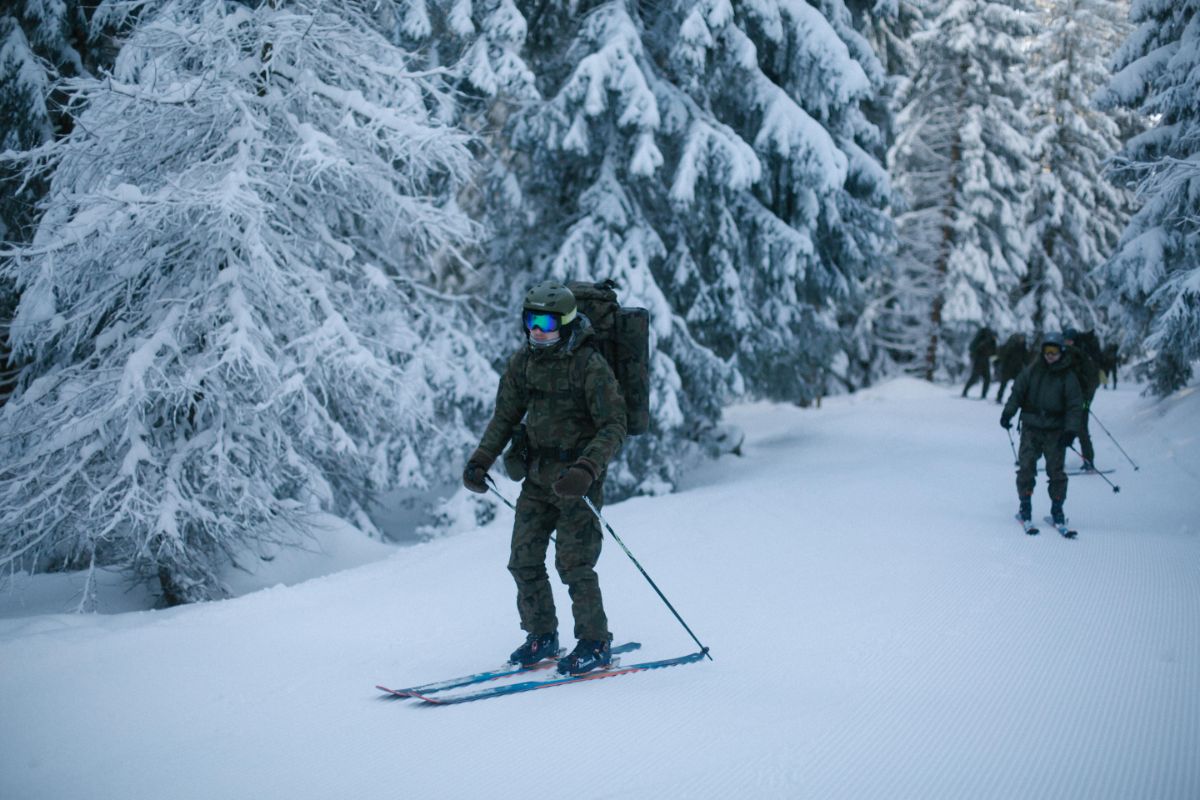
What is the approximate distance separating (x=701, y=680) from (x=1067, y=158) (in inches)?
1231

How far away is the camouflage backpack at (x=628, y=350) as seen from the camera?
4.59 metres

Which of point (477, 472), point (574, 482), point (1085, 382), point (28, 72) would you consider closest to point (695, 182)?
point (1085, 382)

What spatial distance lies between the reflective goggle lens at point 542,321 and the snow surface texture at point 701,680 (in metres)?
2.03

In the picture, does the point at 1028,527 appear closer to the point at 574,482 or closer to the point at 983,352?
the point at 574,482

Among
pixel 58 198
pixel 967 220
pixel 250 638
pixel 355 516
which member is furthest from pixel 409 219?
pixel 967 220

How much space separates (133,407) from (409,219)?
3662 millimetres

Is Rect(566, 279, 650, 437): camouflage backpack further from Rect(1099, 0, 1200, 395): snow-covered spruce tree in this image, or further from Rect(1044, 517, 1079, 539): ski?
Rect(1099, 0, 1200, 395): snow-covered spruce tree

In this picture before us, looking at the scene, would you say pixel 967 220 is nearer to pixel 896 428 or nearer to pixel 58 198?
pixel 896 428

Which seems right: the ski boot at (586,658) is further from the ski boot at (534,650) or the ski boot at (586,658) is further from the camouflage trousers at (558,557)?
the ski boot at (534,650)

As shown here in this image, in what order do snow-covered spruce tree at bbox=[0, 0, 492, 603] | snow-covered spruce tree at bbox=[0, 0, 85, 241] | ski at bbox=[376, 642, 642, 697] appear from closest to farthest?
ski at bbox=[376, 642, 642, 697] → snow-covered spruce tree at bbox=[0, 0, 492, 603] → snow-covered spruce tree at bbox=[0, 0, 85, 241]

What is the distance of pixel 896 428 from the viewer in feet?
54.5

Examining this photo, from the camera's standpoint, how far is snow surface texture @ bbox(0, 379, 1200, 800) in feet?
11.0

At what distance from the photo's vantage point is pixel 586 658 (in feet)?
14.5

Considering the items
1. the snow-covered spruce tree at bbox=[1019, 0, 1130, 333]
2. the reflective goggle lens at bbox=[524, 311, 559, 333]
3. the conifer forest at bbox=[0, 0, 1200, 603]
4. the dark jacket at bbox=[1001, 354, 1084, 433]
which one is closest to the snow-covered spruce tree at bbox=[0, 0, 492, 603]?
the conifer forest at bbox=[0, 0, 1200, 603]
